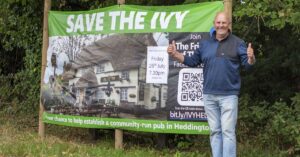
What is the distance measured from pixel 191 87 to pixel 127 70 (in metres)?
1.14

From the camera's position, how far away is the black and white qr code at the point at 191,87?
23.3 ft

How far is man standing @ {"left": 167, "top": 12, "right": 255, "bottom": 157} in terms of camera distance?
237 inches

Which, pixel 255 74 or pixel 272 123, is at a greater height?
pixel 255 74

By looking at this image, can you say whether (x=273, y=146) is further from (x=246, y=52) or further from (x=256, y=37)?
(x=246, y=52)

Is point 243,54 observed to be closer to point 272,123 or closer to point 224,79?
point 224,79

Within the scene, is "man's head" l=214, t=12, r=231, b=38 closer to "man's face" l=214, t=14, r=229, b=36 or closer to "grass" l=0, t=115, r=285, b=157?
"man's face" l=214, t=14, r=229, b=36

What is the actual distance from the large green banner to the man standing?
872mm

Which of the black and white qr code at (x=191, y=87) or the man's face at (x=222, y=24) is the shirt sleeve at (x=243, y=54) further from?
the black and white qr code at (x=191, y=87)

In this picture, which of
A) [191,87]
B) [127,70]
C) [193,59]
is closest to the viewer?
[193,59]

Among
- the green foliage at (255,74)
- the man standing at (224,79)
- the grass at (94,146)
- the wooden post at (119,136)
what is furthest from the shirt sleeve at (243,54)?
the wooden post at (119,136)

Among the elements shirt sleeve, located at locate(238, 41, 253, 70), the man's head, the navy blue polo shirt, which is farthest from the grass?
the man's head

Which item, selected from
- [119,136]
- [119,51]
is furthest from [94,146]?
[119,51]

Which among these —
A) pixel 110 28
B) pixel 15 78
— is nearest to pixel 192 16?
pixel 110 28

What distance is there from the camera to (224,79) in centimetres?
604
